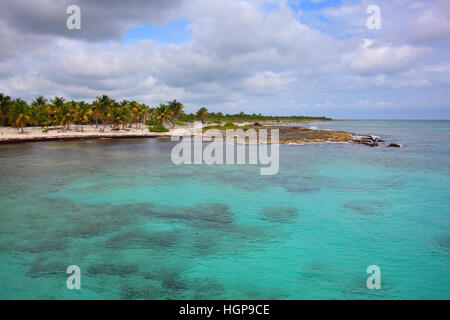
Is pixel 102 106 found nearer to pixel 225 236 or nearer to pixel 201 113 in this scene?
pixel 201 113

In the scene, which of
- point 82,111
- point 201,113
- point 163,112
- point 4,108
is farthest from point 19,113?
point 201,113

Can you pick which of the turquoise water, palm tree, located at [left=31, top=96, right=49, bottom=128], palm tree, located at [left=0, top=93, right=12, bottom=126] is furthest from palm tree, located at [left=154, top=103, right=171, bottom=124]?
the turquoise water

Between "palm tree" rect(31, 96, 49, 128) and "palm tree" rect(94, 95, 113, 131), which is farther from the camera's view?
"palm tree" rect(94, 95, 113, 131)

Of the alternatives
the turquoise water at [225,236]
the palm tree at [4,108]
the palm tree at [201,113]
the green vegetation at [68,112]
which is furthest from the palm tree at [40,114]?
the palm tree at [201,113]

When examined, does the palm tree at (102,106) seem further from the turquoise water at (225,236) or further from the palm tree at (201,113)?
the turquoise water at (225,236)

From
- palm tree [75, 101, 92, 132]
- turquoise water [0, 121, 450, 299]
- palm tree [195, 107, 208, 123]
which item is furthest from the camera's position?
palm tree [195, 107, 208, 123]

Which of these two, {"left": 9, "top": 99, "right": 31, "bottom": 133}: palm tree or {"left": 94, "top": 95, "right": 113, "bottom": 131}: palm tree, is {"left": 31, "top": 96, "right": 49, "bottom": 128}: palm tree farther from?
{"left": 94, "top": 95, "right": 113, "bottom": 131}: palm tree
